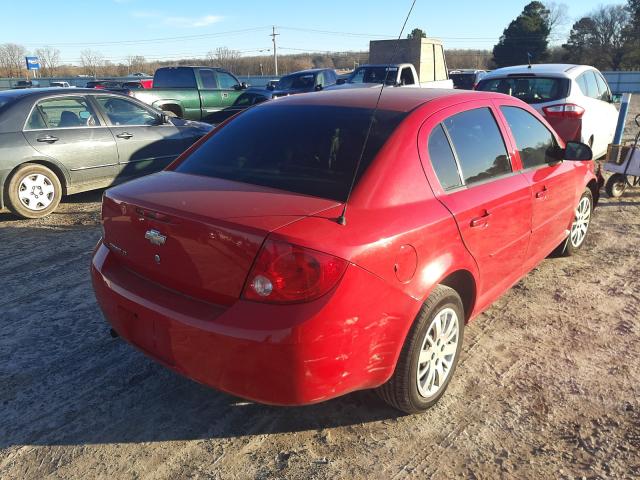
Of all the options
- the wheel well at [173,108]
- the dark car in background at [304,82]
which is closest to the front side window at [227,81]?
the dark car in background at [304,82]

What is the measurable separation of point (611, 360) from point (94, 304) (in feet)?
12.2

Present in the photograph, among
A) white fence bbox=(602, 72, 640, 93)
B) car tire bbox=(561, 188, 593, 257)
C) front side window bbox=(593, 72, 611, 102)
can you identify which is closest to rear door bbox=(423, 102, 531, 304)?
car tire bbox=(561, 188, 593, 257)

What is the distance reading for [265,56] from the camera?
294 ft

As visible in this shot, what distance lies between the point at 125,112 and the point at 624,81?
123 feet

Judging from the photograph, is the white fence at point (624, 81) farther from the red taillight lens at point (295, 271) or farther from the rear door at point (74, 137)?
the red taillight lens at point (295, 271)

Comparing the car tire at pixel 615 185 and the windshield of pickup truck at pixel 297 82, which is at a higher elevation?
the windshield of pickup truck at pixel 297 82

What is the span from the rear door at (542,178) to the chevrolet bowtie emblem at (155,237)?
2.49 m

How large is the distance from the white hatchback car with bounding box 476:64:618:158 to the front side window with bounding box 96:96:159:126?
5560mm

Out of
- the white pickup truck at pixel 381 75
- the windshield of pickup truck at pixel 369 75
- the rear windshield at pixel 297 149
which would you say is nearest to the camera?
the rear windshield at pixel 297 149

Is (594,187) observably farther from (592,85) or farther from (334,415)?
(592,85)

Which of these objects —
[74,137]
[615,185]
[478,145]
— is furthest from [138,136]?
[615,185]

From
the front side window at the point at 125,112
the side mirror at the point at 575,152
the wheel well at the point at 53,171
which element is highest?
the front side window at the point at 125,112

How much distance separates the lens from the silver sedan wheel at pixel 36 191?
6363 millimetres

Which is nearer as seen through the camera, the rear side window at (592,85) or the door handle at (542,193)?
the door handle at (542,193)
